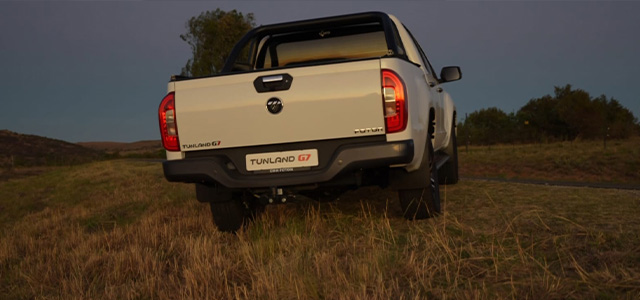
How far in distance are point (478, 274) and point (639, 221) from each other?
6.60 feet

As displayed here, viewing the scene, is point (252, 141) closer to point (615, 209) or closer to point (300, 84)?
point (300, 84)

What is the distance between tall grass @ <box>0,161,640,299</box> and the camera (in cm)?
294

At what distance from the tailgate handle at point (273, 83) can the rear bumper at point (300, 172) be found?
63 centimetres

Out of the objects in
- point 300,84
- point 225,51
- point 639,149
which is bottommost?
point 639,149

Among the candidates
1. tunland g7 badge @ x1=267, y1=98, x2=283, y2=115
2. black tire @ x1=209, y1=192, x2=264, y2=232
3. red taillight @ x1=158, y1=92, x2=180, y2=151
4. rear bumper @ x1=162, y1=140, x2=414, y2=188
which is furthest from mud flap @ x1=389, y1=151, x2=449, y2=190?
red taillight @ x1=158, y1=92, x2=180, y2=151

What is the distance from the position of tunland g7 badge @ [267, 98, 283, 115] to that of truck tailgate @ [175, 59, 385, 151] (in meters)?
0.02

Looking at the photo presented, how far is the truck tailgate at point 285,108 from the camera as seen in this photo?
3879 millimetres

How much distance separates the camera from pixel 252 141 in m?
4.10

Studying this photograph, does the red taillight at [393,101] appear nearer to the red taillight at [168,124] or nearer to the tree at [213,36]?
the red taillight at [168,124]

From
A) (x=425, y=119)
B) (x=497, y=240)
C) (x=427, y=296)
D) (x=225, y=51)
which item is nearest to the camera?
(x=427, y=296)

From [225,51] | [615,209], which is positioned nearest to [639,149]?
[615,209]

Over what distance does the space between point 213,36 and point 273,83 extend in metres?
33.5

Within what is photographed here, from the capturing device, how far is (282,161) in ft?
13.4

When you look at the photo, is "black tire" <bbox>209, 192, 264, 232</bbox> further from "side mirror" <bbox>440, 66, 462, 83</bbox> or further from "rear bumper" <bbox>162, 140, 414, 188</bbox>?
"side mirror" <bbox>440, 66, 462, 83</bbox>
